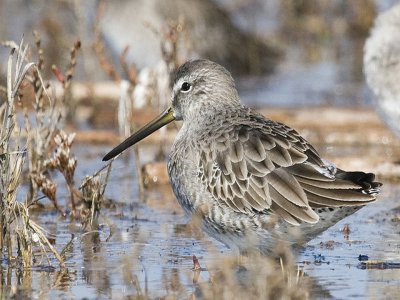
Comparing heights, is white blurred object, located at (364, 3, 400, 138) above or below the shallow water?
above

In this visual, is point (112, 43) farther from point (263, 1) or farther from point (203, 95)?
point (203, 95)

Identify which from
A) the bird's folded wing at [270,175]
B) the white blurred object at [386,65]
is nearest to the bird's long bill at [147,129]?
the bird's folded wing at [270,175]

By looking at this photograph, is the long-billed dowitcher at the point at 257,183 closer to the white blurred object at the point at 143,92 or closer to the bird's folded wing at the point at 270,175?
the bird's folded wing at the point at 270,175

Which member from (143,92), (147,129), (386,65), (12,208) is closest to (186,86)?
(147,129)

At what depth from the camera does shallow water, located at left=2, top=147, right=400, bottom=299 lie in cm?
521

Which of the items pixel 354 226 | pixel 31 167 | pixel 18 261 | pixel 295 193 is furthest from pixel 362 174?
pixel 31 167

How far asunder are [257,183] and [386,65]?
294 cm

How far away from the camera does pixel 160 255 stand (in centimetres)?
602

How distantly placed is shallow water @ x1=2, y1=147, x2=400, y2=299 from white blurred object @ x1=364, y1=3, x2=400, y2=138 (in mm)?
609

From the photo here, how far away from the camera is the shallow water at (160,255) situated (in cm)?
521

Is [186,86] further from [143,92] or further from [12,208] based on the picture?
[143,92]

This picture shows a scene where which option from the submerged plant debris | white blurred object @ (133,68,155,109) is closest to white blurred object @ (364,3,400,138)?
the submerged plant debris

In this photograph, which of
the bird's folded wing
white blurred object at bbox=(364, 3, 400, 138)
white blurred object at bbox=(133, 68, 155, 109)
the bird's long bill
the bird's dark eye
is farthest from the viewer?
white blurred object at bbox=(133, 68, 155, 109)

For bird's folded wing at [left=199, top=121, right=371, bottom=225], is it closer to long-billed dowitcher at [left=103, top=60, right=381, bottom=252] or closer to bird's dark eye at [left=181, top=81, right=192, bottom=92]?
long-billed dowitcher at [left=103, top=60, right=381, bottom=252]
